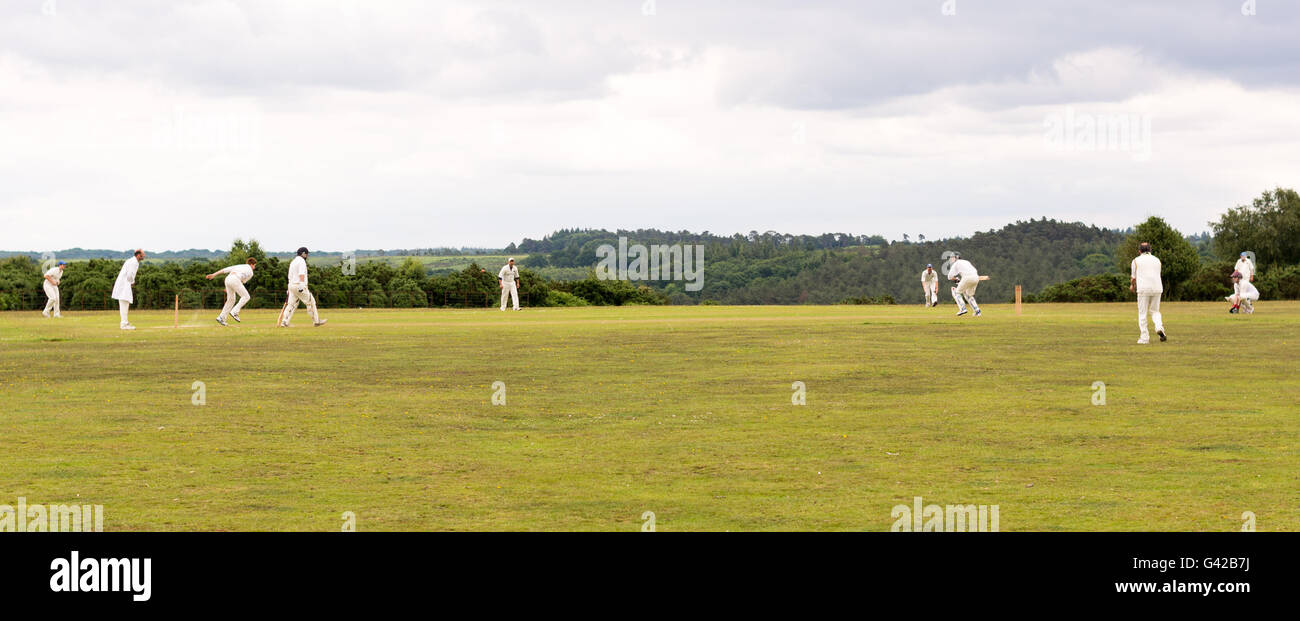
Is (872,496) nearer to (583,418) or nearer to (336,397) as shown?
(583,418)

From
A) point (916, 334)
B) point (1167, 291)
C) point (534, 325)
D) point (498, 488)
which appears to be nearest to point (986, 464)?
point (498, 488)

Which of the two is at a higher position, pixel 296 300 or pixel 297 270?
pixel 297 270

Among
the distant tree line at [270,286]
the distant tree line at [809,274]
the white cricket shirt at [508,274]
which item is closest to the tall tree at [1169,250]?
the distant tree line at [809,274]

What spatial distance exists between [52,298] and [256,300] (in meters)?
14.4

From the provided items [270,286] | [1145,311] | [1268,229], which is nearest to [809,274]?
[1268,229]

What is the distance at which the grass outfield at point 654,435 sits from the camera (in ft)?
31.5

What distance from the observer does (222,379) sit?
20.5 metres

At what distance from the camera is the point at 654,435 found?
13.8 m

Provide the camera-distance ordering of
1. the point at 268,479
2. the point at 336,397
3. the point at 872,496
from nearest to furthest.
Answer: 1. the point at 872,496
2. the point at 268,479
3. the point at 336,397

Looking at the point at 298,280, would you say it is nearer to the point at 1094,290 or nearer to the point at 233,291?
the point at 233,291

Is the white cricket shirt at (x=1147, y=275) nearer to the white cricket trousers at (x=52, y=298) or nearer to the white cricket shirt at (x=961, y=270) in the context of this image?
the white cricket shirt at (x=961, y=270)

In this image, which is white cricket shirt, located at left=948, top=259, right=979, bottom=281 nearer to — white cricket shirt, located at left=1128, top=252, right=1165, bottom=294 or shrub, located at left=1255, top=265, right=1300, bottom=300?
white cricket shirt, located at left=1128, top=252, right=1165, bottom=294

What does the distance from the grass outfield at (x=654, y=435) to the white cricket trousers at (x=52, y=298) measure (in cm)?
1931

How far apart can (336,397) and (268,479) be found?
22.6ft
